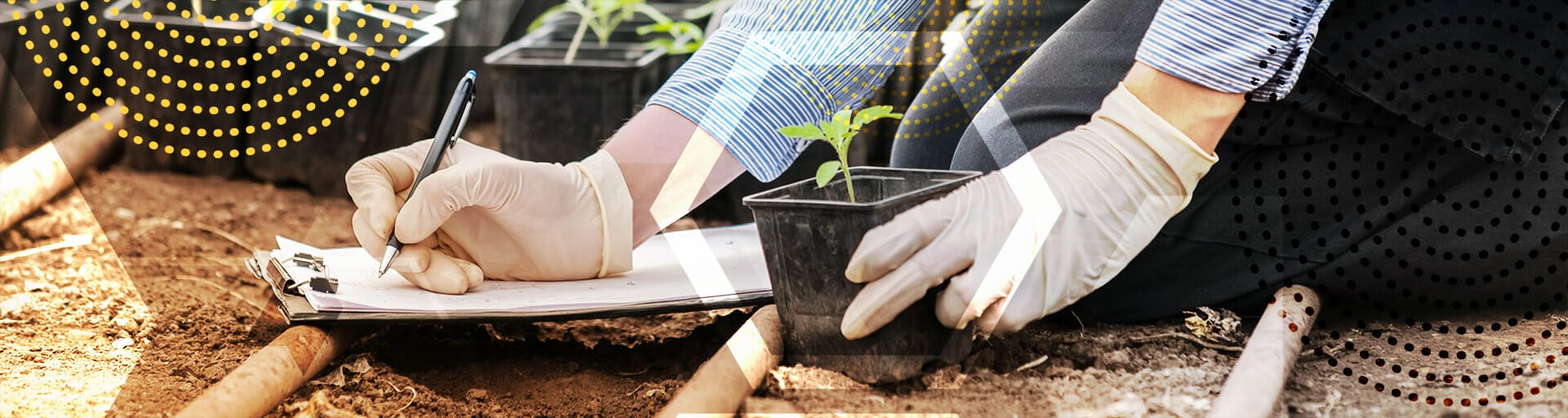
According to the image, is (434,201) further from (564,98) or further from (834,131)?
(564,98)

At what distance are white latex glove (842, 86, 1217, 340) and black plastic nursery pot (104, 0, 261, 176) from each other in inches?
80.7

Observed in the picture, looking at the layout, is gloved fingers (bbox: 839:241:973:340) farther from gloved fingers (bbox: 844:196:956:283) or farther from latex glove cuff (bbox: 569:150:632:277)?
latex glove cuff (bbox: 569:150:632:277)

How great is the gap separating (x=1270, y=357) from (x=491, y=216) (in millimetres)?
959

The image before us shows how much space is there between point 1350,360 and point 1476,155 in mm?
297

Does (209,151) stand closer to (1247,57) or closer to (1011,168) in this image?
(1011,168)

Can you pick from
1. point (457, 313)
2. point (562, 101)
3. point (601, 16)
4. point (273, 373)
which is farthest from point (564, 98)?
point (273, 373)

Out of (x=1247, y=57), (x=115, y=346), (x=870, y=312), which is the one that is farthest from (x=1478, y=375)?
(x=115, y=346)

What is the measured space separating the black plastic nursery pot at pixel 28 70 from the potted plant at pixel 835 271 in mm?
2488

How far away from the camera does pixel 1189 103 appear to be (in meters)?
1.09

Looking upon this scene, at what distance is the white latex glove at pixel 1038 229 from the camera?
0.99m

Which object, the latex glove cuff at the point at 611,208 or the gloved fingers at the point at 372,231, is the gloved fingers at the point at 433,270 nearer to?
the gloved fingers at the point at 372,231

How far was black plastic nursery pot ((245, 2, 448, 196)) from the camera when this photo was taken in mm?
2512

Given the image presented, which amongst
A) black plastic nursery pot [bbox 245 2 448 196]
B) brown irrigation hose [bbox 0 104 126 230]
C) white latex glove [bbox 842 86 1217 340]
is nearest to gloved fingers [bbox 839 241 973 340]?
white latex glove [bbox 842 86 1217 340]
